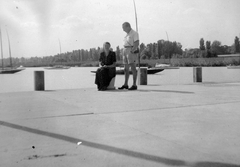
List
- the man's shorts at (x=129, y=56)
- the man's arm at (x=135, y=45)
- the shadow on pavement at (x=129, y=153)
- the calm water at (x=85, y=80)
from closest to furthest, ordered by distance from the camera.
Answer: the shadow on pavement at (x=129, y=153), the man's arm at (x=135, y=45), the man's shorts at (x=129, y=56), the calm water at (x=85, y=80)

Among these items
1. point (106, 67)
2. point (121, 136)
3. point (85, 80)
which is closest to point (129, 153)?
point (121, 136)

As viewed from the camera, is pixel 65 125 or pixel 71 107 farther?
pixel 71 107

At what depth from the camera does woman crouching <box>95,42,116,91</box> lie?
7.74 m

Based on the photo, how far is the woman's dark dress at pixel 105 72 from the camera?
7695mm

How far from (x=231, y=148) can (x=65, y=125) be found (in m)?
1.76

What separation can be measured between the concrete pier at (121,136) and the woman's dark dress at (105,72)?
3.15m

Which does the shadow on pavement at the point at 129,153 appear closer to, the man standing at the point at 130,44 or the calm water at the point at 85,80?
the man standing at the point at 130,44

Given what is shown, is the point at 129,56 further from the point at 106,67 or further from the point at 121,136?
the point at 121,136

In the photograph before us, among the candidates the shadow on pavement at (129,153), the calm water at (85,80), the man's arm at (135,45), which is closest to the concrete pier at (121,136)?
the shadow on pavement at (129,153)

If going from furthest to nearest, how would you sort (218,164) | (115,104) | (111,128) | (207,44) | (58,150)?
1. (207,44)
2. (115,104)
3. (111,128)
4. (58,150)
5. (218,164)

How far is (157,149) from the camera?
7.91ft

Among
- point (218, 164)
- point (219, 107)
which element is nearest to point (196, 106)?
point (219, 107)

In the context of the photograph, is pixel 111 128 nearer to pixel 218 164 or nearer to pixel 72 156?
pixel 72 156

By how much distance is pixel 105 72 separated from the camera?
25.6 ft
